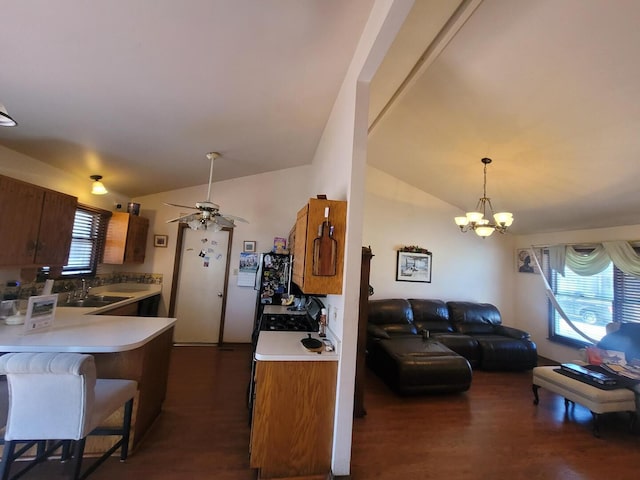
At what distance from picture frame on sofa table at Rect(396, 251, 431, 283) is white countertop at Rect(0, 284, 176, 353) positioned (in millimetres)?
3991

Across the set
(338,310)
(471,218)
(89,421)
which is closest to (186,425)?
(89,421)

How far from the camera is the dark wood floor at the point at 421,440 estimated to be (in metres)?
1.98

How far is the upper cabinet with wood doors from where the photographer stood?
2.21m

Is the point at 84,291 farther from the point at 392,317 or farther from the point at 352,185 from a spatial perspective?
the point at 392,317

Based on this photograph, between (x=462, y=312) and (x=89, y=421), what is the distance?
200 inches

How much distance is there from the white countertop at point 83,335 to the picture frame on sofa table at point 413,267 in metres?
3.99

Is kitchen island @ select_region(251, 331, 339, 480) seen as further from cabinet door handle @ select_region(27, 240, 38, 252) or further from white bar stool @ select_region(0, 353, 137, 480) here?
cabinet door handle @ select_region(27, 240, 38, 252)

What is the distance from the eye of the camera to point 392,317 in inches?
179

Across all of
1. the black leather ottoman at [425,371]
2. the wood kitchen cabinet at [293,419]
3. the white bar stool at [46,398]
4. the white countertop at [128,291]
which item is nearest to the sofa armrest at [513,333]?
the black leather ottoman at [425,371]

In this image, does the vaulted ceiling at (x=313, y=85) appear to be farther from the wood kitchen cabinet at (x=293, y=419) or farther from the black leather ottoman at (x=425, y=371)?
the black leather ottoman at (x=425, y=371)

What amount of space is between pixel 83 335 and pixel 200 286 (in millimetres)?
2767

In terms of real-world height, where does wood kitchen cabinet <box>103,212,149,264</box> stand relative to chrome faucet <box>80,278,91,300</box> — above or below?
above

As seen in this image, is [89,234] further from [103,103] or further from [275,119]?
[275,119]

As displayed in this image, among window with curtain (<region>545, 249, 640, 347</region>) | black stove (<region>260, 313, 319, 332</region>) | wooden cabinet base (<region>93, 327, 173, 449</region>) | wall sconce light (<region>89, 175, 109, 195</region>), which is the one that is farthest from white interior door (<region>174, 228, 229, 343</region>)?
window with curtain (<region>545, 249, 640, 347</region>)
